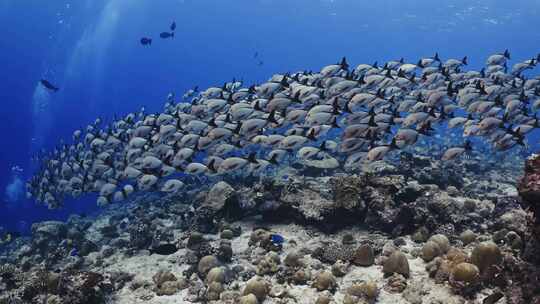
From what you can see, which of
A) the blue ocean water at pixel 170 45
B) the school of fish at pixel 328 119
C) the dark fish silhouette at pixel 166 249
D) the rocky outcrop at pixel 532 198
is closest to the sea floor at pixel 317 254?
the dark fish silhouette at pixel 166 249

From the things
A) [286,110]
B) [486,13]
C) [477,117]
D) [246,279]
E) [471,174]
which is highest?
[486,13]

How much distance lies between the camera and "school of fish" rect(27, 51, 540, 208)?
33.0ft

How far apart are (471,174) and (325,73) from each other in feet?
28.0

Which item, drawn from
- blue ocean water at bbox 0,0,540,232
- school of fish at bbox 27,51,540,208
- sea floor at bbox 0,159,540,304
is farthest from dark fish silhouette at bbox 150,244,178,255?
blue ocean water at bbox 0,0,540,232

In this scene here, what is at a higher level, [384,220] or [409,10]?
[409,10]

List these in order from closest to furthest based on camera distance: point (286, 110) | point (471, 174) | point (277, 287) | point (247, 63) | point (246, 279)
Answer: point (277, 287) → point (246, 279) → point (286, 110) → point (471, 174) → point (247, 63)

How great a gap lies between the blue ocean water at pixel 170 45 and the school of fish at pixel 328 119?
3436 cm

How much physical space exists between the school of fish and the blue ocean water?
113 feet

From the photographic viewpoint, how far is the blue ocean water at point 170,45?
2844 inches

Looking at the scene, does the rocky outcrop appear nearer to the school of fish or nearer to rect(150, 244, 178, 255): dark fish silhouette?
the school of fish

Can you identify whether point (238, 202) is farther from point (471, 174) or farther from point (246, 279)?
point (471, 174)

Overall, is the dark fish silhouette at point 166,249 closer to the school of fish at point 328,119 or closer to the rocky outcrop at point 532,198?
the school of fish at point 328,119

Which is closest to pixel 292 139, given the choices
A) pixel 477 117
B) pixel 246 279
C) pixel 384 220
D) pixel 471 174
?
pixel 384 220

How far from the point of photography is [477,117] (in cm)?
1218
